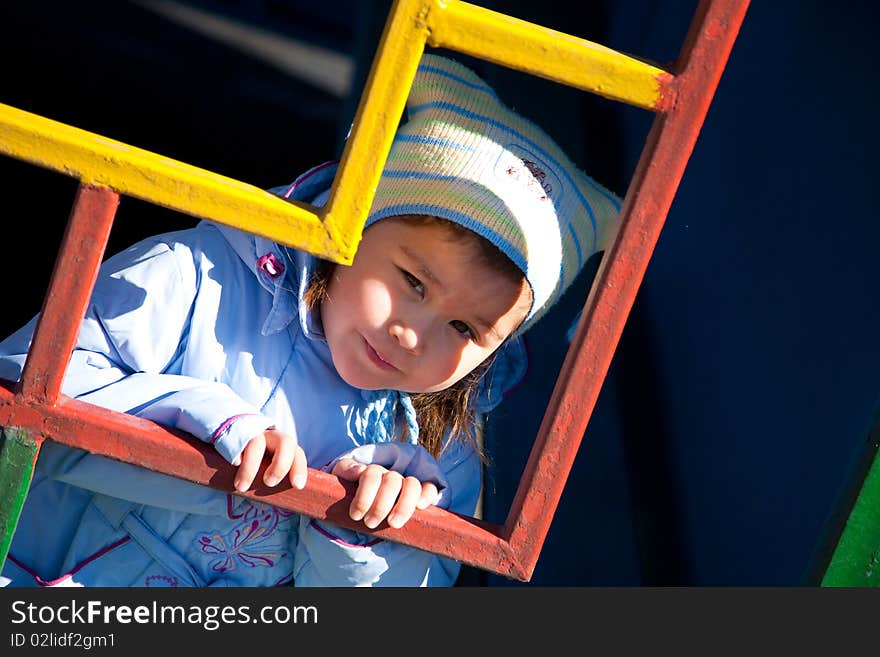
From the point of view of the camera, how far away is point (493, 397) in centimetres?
174

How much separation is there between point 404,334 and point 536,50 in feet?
1.53

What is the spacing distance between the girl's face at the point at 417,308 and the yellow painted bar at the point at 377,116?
1.04ft

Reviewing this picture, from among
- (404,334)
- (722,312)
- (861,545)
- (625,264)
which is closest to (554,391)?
(625,264)

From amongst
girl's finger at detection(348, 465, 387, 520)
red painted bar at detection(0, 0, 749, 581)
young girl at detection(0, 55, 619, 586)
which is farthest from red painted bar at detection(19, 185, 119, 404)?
girl's finger at detection(348, 465, 387, 520)

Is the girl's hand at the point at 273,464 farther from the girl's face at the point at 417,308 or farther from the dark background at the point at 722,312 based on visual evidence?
the dark background at the point at 722,312

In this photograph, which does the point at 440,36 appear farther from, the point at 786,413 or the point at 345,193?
the point at 786,413

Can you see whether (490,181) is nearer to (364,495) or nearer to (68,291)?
(364,495)

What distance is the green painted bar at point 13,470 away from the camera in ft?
3.99

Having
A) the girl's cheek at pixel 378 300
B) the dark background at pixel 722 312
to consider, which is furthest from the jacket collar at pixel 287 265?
the dark background at pixel 722 312

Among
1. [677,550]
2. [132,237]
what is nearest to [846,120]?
[677,550]

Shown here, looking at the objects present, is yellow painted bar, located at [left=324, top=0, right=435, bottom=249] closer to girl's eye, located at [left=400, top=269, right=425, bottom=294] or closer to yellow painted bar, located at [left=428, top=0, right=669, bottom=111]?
yellow painted bar, located at [left=428, top=0, right=669, bottom=111]

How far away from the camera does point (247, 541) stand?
1.58 m

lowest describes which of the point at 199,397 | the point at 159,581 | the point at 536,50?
the point at 159,581

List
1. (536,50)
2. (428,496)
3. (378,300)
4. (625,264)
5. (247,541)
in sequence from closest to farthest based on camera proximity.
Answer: (536,50), (625,264), (428,496), (378,300), (247,541)
